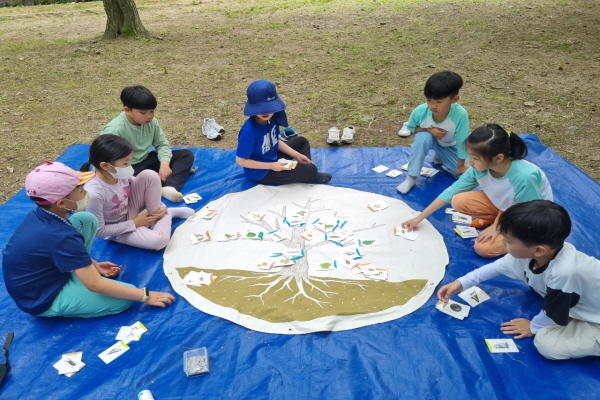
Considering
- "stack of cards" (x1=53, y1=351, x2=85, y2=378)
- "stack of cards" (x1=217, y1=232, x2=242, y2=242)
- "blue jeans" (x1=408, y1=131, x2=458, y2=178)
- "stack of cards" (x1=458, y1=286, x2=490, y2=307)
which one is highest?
"blue jeans" (x1=408, y1=131, x2=458, y2=178)

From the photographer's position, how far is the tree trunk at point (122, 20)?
9938mm

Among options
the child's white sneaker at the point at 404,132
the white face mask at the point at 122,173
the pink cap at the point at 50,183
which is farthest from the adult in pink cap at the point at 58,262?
the child's white sneaker at the point at 404,132

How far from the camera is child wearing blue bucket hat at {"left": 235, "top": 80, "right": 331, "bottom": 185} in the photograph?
3625 mm

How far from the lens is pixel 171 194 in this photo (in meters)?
3.91

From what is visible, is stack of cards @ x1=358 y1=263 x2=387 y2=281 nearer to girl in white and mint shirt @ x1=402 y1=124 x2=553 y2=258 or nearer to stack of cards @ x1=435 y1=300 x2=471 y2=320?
stack of cards @ x1=435 y1=300 x2=471 y2=320

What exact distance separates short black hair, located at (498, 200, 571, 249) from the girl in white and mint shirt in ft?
2.88

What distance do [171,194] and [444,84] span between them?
106 inches

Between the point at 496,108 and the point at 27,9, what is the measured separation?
57.8 ft

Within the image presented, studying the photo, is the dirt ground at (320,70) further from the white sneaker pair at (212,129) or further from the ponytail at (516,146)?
the ponytail at (516,146)

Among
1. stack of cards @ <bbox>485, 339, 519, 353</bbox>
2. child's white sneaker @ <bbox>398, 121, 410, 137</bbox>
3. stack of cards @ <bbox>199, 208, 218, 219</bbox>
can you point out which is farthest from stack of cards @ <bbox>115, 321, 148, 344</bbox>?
child's white sneaker @ <bbox>398, 121, 410, 137</bbox>

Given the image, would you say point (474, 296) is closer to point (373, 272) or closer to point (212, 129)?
point (373, 272)

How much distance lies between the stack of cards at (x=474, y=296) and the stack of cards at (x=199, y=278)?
69.6 inches

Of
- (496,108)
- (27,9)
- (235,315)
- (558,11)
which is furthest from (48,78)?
(558,11)

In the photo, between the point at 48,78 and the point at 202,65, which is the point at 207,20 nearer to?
the point at 202,65
